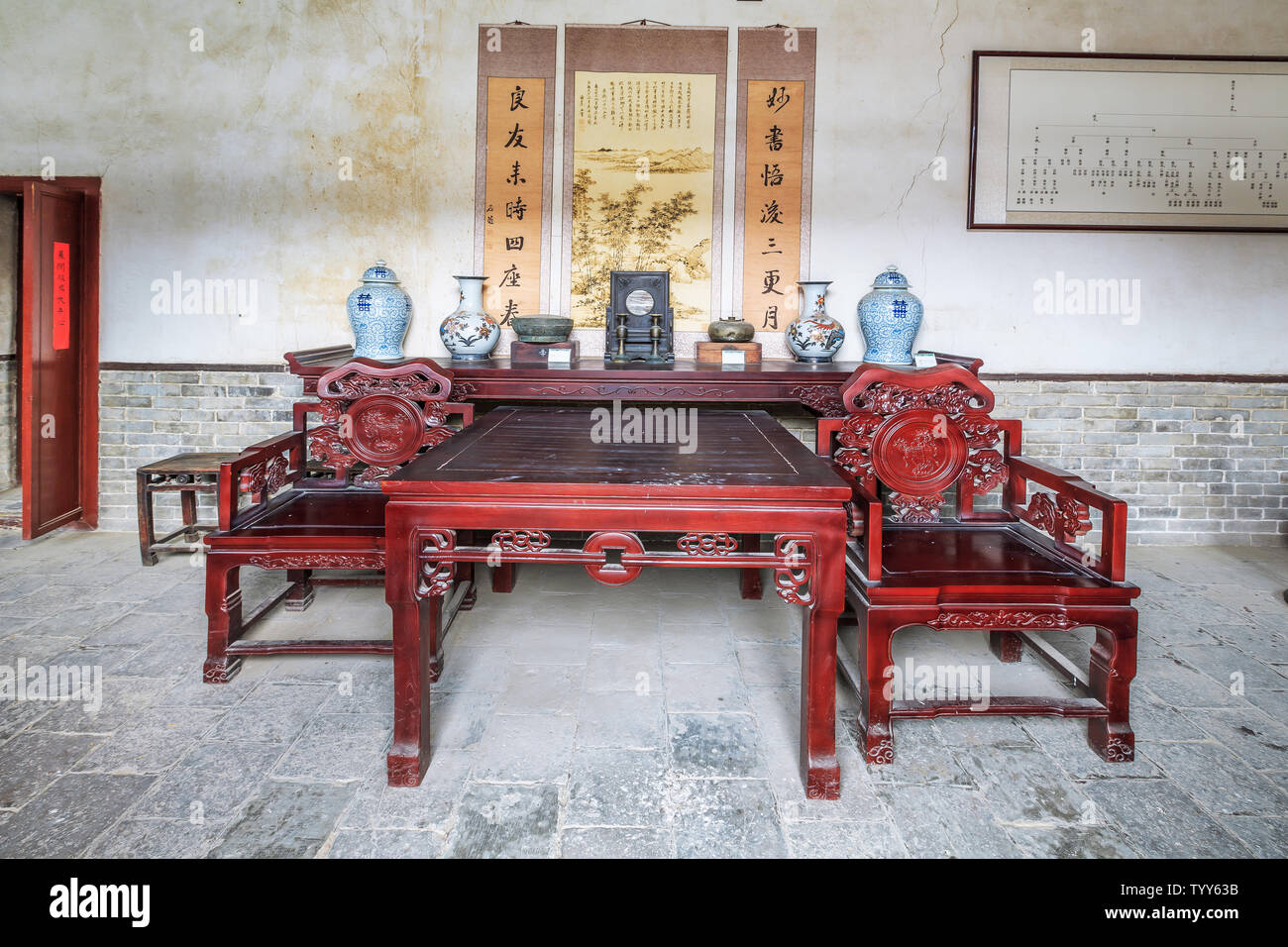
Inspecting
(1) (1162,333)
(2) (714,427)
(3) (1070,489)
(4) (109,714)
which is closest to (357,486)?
(4) (109,714)

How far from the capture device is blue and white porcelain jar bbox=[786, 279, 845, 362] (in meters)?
3.97

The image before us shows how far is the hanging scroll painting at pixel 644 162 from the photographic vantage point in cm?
411

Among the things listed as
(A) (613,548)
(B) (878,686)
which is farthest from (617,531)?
(B) (878,686)

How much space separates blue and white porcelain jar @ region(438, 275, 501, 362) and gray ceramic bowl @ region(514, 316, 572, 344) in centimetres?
16

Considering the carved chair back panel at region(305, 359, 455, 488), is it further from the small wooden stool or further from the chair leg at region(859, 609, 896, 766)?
the chair leg at region(859, 609, 896, 766)

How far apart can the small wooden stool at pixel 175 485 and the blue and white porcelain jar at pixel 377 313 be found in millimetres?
860

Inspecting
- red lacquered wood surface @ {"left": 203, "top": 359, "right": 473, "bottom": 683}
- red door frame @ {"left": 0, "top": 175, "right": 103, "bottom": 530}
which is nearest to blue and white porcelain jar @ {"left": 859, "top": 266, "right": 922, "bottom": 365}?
red lacquered wood surface @ {"left": 203, "top": 359, "right": 473, "bottom": 683}

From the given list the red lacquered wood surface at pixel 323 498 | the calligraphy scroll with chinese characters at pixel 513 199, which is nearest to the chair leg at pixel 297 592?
the red lacquered wood surface at pixel 323 498

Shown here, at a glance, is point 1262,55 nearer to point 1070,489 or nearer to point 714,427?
point 1070,489

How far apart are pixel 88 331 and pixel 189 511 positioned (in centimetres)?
106

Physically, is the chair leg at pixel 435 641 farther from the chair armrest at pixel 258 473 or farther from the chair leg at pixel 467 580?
the chair armrest at pixel 258 473

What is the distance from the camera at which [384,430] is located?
303 centimetres

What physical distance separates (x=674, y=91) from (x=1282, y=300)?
3.12m

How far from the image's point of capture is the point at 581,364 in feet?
12.8
